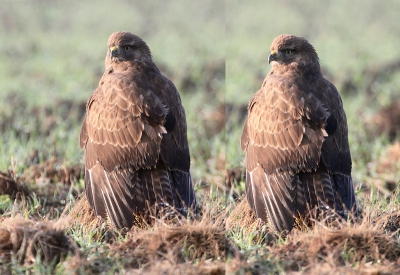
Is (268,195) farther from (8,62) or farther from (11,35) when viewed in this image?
(11,35)

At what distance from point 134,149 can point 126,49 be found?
3.88 ft

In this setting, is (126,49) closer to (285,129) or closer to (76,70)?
(285,129)

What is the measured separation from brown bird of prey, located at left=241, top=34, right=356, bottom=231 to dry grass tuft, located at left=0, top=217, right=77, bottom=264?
Answer: 1639 mm

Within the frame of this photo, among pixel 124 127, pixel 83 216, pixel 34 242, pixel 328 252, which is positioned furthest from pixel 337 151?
pixel 34 242

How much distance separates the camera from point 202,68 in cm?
1288

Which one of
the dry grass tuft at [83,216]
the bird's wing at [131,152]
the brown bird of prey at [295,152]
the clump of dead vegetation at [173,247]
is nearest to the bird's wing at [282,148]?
the brown bird of prey at [295,152]

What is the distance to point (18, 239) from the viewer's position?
195 inches

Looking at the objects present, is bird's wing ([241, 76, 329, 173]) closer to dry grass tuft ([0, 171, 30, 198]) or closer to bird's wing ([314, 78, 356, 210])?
bird's wing ([314, 78, 356, 210])

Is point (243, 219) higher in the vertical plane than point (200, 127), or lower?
lower

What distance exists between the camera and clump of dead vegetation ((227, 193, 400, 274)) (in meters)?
4.94

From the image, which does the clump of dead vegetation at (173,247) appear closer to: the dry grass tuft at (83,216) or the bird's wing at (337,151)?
the dry grass tuft at (83,216)

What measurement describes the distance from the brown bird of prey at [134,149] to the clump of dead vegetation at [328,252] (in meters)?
0.78

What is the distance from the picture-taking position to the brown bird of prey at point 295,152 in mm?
5293

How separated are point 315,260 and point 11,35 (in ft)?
42.8
